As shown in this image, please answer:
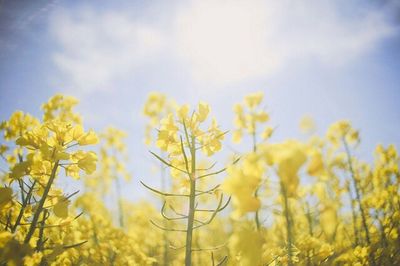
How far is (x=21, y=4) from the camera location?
4.12 m

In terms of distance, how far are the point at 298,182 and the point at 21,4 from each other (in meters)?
4.97

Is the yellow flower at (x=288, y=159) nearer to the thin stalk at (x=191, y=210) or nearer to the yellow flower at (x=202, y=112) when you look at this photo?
the thin stalk at (x=191, y=210)

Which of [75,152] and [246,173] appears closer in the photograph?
[246,173]

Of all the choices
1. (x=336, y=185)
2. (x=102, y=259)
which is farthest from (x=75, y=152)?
(x=336, y=185)

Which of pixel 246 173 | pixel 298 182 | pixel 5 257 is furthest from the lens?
pixel 5 257

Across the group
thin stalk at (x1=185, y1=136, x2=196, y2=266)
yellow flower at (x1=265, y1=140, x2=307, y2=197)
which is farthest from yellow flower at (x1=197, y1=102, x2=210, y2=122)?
yellow flower at (x1=265, y1=140, x2=307, y2=197)

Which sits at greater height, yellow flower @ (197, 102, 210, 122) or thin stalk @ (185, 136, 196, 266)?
yellow flower @ (197, 102, 210, 122)

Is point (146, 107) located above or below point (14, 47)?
above

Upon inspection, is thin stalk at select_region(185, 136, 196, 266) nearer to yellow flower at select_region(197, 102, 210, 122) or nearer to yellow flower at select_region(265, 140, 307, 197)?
yellow flower at select_region(197, 102, 210, 122)

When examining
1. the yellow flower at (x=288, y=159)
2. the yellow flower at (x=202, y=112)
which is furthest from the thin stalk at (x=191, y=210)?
the yellow flower at (x=288, y=159)

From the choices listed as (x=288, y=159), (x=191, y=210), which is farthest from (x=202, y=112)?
(x=288, y=159)

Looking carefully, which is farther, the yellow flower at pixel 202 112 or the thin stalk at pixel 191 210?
the yellow flower at pixel 202 112

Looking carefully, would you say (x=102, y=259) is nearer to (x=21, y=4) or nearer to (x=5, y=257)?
(x=5, y=257)

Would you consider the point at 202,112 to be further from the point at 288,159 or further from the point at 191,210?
the point at 288,159
